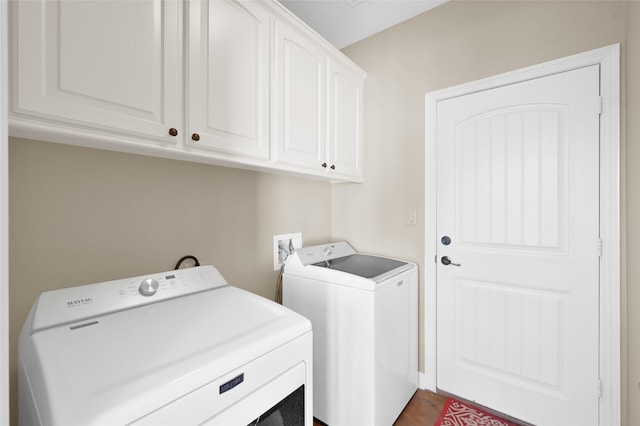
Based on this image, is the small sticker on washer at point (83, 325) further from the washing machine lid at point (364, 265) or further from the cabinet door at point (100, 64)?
the washing machine lid at point (364, 265)

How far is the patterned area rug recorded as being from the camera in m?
1.66

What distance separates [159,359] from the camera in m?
0.71

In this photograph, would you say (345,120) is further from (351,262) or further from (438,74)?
(351,262)

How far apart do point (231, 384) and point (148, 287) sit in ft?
1.98

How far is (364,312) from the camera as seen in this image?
148 cm

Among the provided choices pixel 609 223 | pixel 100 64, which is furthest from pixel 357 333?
pixel 100 64

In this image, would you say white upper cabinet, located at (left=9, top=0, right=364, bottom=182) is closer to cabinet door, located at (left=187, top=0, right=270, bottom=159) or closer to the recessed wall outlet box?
cabinet door, located at (left=187, top=0, right=270, bottom=159)

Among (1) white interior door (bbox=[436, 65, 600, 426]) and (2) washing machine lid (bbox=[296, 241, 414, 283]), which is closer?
(1) white interior door (bbox=[436, 65, 600, 426])

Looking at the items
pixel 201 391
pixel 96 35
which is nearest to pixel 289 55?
pixel 96 35

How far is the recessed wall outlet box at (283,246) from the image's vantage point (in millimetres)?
1918

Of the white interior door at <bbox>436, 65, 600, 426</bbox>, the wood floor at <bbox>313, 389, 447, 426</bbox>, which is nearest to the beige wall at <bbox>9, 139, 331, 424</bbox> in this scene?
the wood floor at <bbox>313, 389, 447, 426</bbox>

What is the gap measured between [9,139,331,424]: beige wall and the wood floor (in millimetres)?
1175

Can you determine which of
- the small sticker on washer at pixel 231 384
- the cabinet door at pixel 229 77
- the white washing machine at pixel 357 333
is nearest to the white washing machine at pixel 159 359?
the small sticker on washer at pixel 231 384

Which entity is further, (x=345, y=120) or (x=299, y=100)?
(x=345, y=120)
